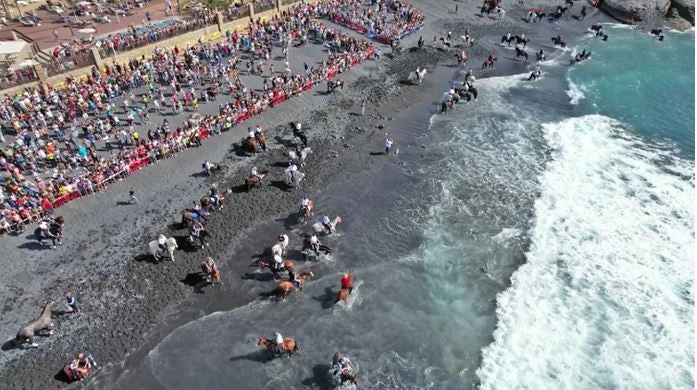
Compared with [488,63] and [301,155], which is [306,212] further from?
[488,63]

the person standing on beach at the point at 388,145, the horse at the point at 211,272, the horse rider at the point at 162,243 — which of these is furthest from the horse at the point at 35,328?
the person standing on beach at the point at 388,145

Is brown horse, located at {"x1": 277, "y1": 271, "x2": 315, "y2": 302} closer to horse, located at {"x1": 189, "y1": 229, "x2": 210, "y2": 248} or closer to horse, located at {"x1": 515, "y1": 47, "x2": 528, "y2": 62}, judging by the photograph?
horse, located at {"x1": 189, "y1": 229, "x2": 210, "y2": 248}

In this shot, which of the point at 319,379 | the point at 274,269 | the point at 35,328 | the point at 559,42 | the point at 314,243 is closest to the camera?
the point at 319,379

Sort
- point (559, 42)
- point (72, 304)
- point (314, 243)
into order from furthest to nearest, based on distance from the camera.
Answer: point (559, 42), point (314, 243), point (72, 304)

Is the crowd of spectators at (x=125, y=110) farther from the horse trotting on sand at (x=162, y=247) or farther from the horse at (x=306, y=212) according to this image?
the horse at (x=306, y=212)

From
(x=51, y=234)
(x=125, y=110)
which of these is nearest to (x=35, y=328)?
(x=51, y=234)
